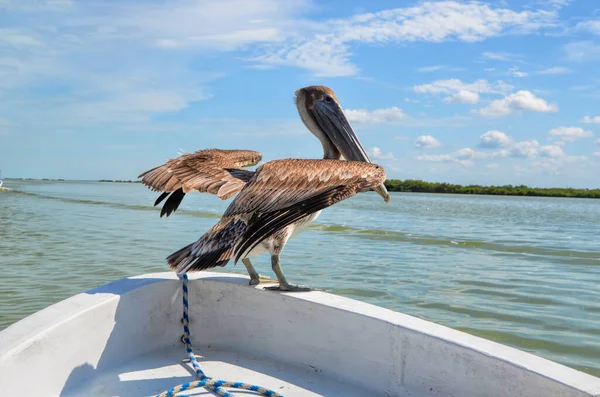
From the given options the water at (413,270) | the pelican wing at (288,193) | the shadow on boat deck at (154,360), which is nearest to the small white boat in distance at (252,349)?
the shadow on boat deck at (154,360)

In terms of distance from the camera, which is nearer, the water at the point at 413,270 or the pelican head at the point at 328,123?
the pelican head at the point at 328,123

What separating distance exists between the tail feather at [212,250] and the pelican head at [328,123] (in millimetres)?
1036

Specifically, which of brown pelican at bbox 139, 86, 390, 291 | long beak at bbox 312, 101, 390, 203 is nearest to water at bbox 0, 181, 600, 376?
long beak at bbox 312, 101, 390, 203

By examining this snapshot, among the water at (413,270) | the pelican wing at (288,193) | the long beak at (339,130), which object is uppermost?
the long beak at (339,130)

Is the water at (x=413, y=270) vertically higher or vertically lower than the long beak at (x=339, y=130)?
lower

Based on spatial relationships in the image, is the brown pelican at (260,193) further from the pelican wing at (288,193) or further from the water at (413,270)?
the water at (413,270)

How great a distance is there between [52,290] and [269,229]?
426 cm

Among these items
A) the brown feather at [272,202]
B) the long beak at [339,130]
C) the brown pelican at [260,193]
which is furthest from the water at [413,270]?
the brown feather at [272,202]

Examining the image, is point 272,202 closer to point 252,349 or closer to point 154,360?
point 252,349

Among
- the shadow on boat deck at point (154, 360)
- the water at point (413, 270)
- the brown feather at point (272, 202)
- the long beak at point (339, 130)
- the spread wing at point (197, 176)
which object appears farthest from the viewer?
the water at point (413, 270)

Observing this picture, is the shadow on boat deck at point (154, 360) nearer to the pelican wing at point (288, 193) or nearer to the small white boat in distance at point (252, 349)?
the small white boat in distance at point (252, 349)

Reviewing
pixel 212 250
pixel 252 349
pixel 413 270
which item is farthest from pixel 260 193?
pixel 413 270

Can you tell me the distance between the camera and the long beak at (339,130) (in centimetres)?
347

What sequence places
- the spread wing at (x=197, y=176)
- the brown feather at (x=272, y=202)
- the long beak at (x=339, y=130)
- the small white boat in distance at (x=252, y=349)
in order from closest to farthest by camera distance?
1. the small white boat in distance at (x=252, y=349)
2. the brown feather at (x=272, y=202)
3. the spread wing at (x=197, y=176)
4. the long beak at (x=339, y=130)
